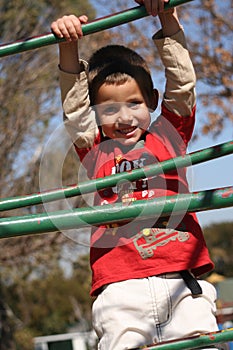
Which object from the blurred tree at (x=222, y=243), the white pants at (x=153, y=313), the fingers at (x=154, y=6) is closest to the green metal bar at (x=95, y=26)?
the fingers at (x=154, y=6)

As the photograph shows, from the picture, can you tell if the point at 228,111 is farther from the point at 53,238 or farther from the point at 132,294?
the point at 132,294

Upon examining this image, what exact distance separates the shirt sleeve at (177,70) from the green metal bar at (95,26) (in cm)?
30

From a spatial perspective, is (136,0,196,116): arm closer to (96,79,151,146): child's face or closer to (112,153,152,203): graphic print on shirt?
(96,79,151,146): child's face

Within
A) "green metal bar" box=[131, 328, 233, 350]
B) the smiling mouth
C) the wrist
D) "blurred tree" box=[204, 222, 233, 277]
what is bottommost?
"green metal bar" box=[131, 328, 233, 350]

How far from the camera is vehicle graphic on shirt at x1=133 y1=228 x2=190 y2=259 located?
2.13 meters

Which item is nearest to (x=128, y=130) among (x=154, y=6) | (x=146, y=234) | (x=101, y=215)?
(x=146, y=234)

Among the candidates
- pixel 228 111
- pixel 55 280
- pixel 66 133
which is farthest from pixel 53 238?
pixel 55 280

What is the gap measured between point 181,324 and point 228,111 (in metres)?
8.78

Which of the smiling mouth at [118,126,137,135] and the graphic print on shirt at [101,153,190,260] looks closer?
the graphic print on shirt at [101,153,190,260]

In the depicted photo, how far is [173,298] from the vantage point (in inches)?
81.8

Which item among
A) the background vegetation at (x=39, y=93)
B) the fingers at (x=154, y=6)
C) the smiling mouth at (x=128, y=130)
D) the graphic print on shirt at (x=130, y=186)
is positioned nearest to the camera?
the fingers at (x=154, y=6)

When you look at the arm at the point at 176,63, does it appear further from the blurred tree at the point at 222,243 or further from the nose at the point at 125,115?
the blurred tree at the point at 222,243

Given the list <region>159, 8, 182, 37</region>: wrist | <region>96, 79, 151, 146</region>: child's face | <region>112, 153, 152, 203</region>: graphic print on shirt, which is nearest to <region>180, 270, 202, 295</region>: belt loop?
<region>112, 153, 152, 203</region>: graphic print on shirt

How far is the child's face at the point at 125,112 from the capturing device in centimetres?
225
